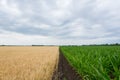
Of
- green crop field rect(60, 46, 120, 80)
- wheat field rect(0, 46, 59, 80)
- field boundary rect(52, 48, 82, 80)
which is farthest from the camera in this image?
wheat field rect(0, 46, 59, 80)

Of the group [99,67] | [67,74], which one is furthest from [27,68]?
[99,67]

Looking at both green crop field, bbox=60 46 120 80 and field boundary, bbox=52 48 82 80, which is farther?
field boundary, bbox=52 48 82 80

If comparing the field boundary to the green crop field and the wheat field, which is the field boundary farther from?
the wheat field

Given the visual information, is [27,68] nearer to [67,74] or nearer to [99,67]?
[67,74]

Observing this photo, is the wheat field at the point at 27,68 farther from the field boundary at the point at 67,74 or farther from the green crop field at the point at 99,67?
the green crop field at the point at 99,67

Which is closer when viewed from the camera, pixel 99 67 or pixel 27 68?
pixel 99 67

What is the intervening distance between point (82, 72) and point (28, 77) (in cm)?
242

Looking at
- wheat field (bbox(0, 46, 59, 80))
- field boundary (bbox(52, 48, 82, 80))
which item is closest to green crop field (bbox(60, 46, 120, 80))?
field boundary (bbox(52, 48, 82, 80))

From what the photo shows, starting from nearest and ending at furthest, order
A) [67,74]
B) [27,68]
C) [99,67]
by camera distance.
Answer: [99,67] < [67,74] < [27,68]

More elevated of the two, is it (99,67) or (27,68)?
(99,67)

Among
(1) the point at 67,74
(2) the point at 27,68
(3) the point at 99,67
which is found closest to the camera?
(3) the point at 99,67

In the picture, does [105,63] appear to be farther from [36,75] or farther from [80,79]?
[36,75]

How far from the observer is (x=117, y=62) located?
5.82 m

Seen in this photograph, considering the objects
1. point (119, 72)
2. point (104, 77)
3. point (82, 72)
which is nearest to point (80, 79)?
point (82, 72)
